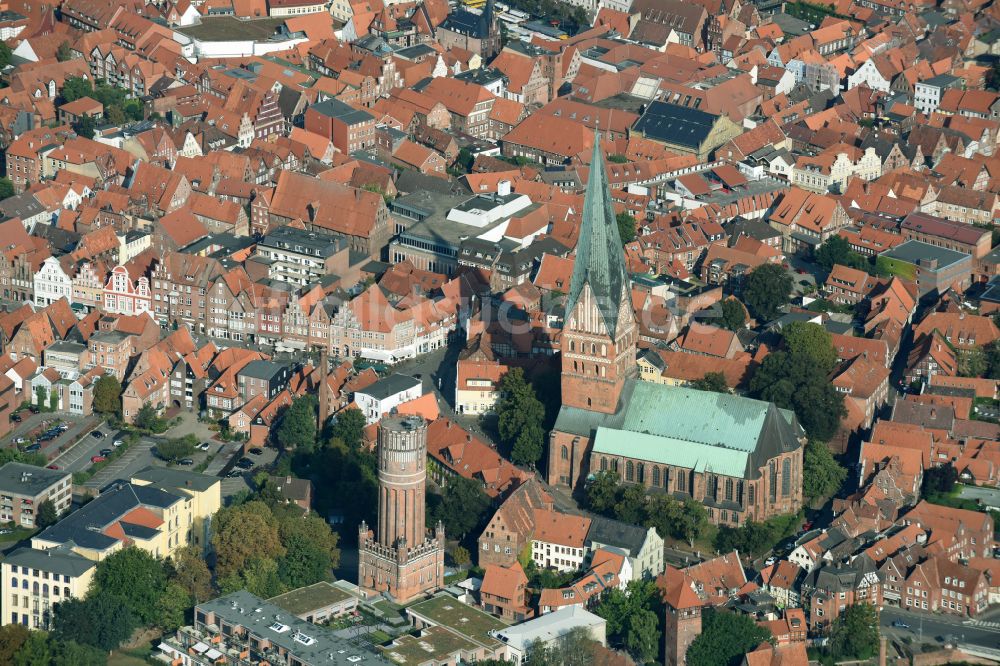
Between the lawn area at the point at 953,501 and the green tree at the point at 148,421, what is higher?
the lawn area at the point at 953,501

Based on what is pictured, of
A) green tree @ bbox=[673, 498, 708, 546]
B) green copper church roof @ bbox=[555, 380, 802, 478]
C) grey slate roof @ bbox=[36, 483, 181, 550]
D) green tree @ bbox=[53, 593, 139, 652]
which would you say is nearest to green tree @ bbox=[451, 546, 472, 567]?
green copper church roof @ bbox=[555, 380, 802, 478]

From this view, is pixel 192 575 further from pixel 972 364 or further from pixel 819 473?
pixel 972 364

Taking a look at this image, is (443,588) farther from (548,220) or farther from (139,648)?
(548,220)

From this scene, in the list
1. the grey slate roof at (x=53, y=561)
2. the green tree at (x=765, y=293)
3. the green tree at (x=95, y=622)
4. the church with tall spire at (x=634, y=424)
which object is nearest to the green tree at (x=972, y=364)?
the green tree at (x=765, y=293)

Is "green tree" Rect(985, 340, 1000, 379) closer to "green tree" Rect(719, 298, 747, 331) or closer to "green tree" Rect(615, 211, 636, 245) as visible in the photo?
"green tree" Rect(719, 298, 747, 331)

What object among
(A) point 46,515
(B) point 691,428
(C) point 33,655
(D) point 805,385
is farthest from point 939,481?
(C) point 33,655

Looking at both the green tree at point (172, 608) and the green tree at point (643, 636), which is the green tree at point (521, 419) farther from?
the green tree at point (172, 608)
